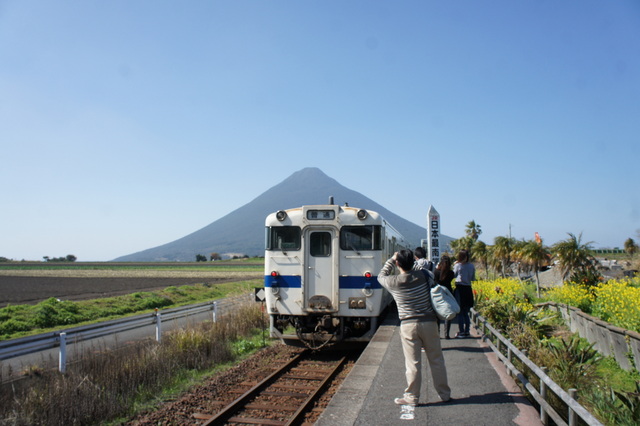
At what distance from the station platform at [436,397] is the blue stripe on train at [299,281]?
87.2 inches

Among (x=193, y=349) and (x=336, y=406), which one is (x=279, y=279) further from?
(x=336, y=406)

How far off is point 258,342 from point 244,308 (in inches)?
102

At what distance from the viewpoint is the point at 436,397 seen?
242 inches

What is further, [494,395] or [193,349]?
[193,349]

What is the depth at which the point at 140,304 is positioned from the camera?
984 inches

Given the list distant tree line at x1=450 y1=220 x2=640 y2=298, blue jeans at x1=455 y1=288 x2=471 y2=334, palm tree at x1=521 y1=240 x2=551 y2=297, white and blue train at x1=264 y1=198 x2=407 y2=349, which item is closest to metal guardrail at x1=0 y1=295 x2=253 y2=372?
white and blue train at x1=264 y1=198 x2=407 y2=349

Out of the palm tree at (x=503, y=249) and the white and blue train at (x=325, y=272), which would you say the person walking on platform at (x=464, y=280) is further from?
the palm tree at (x=503, y=249)

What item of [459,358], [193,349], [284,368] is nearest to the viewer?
[459,358]

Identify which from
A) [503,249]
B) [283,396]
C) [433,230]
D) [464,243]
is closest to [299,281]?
[283,396]

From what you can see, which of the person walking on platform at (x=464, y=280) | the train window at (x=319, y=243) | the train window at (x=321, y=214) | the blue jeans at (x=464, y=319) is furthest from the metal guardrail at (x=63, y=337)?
the person walking on platform at (x=464, y=280)

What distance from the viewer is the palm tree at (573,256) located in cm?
1731

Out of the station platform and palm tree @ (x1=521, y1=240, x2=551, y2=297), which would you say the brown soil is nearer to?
the station platform

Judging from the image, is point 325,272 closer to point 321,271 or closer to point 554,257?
point 321,271

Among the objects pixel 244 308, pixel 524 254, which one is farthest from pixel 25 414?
pixel 524 254
